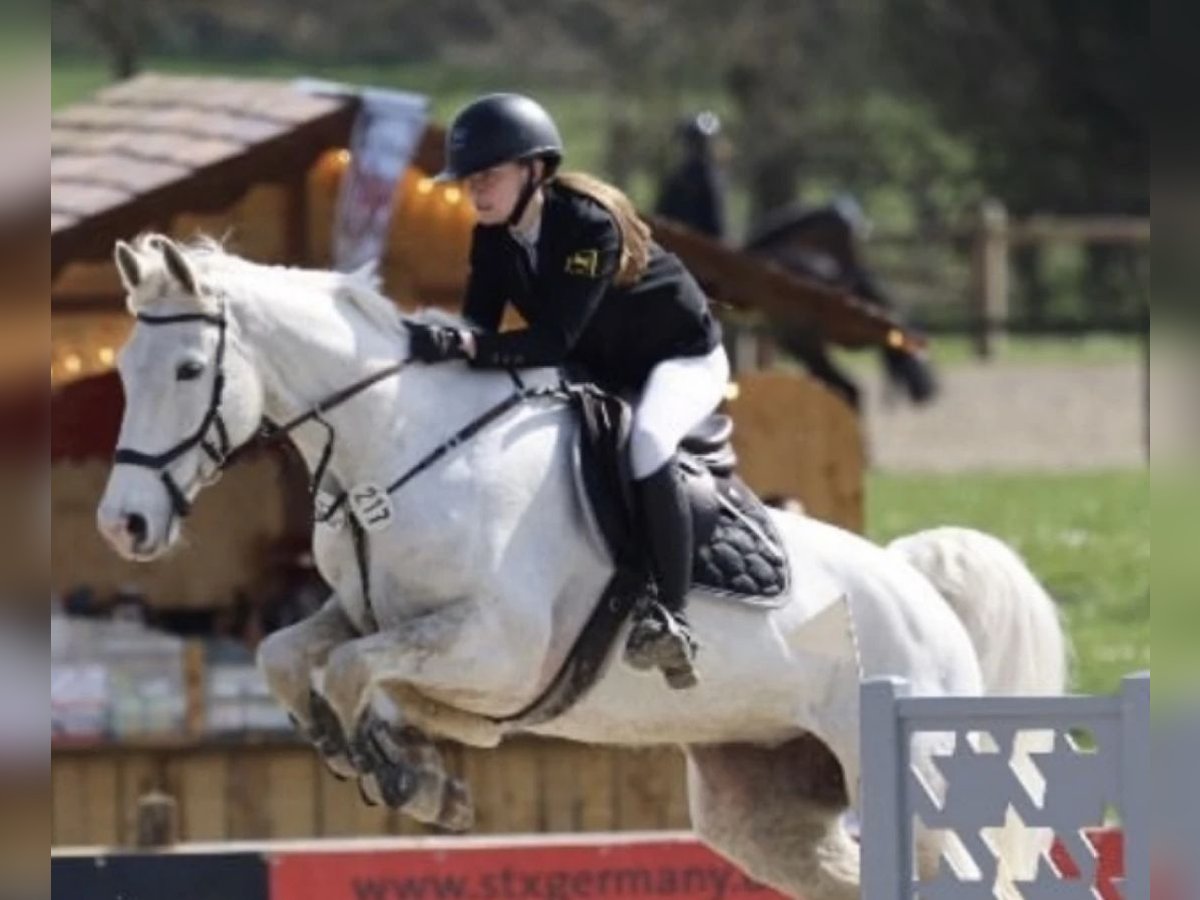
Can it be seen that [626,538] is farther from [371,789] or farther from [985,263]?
[985,263]

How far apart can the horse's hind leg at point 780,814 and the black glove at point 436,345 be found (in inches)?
43.5

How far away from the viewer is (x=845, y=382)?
16609 mm

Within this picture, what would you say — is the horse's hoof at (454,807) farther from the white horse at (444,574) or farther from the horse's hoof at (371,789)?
the horse's hoof at (371,789)

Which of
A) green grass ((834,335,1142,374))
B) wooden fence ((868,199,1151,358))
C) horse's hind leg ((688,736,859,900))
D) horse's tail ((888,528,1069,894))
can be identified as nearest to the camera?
horse's hind leg ((688,736,859,900))

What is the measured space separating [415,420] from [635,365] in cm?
52

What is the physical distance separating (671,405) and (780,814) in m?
1.01

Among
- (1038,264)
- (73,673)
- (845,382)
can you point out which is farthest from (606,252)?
(1038,264)

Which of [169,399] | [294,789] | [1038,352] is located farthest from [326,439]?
[1038,352]

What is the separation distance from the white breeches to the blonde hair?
0.71ft

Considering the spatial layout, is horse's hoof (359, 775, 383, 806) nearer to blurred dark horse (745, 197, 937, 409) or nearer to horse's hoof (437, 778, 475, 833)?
horse's hoof (437, 778, 475, 833)

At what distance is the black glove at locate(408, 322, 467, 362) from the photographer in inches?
301

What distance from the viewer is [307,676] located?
7.41 metres

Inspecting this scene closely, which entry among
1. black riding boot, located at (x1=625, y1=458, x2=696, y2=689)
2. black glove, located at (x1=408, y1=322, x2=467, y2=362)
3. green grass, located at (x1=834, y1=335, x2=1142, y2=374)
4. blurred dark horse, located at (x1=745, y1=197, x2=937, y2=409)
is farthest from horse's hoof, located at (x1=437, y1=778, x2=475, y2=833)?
green grass, located at (x1=834, y1=335, x2=1142, y2=374)

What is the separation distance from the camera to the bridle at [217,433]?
7312 millimetres
